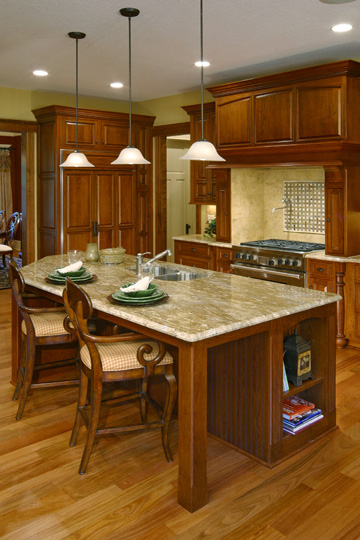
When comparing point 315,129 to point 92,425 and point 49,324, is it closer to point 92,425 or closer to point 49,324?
point 49,324

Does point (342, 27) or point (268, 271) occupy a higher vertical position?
point (342, 27)

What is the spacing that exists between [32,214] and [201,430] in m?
5.06

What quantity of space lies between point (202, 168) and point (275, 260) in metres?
1.70

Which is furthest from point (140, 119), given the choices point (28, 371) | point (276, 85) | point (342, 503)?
point (342, 503)

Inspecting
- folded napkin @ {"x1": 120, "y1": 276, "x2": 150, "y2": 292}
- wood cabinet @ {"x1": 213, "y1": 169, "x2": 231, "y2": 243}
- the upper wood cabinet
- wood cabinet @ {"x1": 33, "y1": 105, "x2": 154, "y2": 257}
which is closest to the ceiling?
the upper wood cabinet

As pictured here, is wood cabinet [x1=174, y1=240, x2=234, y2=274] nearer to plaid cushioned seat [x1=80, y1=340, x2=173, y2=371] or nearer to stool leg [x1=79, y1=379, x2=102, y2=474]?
plaid cushioned seat [x1=80, y1=340, x2=173, y2=371]

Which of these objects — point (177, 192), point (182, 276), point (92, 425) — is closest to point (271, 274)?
point (182, 276)

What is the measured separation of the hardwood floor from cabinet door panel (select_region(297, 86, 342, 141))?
2.55 metres

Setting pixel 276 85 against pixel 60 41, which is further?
pixel 276 85

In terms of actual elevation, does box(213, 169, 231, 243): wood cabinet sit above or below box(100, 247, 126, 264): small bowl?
above

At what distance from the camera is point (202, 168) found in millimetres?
6250

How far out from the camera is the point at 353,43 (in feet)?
14.8

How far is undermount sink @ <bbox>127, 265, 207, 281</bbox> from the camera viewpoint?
386 cm

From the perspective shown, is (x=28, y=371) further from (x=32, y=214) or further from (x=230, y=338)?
(x=32, y=214)
